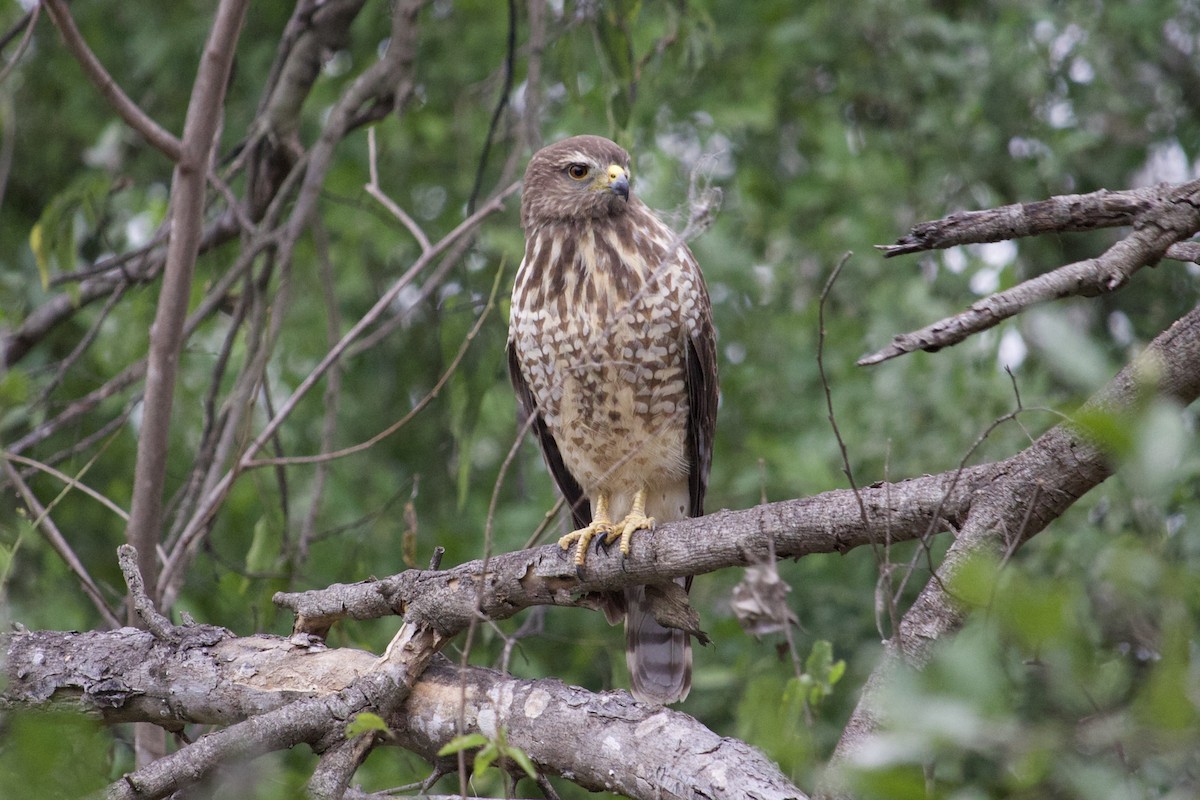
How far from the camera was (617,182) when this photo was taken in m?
3.64

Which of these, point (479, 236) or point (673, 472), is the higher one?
point (479, 236)

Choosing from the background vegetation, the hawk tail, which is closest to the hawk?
the hawk tail

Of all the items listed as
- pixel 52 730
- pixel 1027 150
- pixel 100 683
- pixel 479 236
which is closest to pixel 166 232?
pixel 479 236

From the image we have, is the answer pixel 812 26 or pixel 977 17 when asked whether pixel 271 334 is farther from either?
pixel 977 17

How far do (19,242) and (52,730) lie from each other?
500 centimetres

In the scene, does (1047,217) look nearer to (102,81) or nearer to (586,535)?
(586,535)

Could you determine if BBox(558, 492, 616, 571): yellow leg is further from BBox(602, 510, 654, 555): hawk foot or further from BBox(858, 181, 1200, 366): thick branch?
BBox(858, 181, 1200, 366): thick branch

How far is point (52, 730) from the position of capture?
1319mm

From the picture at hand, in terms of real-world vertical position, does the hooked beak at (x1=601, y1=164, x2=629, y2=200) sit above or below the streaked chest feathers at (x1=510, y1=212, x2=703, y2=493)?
above

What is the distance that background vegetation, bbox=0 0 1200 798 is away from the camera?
3.90 metres

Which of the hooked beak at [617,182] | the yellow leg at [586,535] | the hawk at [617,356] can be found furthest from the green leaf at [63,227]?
the yellow leg at [586,535]

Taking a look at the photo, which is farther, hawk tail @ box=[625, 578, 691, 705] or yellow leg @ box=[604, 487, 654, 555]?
hawk tail @ box=[625, 578, 691, 705]

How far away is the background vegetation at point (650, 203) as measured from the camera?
12.8 ft

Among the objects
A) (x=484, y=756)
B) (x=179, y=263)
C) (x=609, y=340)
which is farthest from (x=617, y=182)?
(x=484, y=756)
